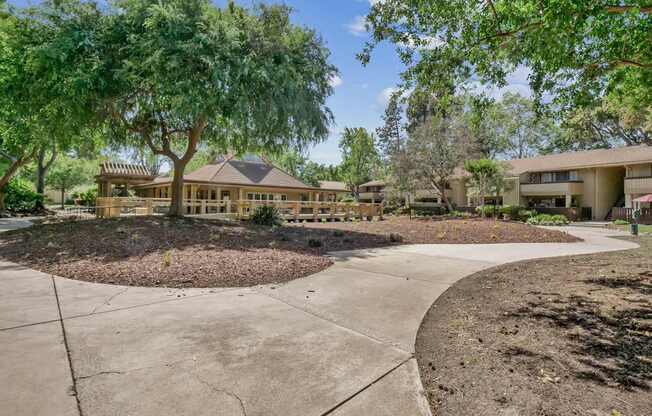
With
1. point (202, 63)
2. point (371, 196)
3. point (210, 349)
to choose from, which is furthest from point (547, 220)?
point (371, 196)

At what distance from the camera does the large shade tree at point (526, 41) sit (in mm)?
4926

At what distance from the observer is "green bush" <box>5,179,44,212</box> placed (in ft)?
75.1

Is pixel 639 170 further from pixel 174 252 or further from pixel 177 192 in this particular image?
pixel 174 252

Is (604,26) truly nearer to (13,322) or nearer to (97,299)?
(97,299)

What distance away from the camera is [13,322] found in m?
3.46

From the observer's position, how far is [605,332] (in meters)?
3.49

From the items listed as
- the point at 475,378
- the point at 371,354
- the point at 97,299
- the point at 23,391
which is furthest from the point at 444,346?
the point at 97,299

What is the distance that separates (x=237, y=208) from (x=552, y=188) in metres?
28.4

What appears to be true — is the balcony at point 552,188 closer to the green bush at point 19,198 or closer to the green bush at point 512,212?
the green bush at point 512,212

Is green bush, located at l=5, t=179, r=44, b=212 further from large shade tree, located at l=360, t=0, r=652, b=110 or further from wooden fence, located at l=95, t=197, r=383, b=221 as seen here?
large shade tree, located at l=360, t=0, r=652, b=110

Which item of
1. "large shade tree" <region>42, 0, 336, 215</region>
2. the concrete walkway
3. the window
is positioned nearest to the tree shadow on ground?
the concrete walkway

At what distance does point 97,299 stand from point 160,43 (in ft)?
26.5

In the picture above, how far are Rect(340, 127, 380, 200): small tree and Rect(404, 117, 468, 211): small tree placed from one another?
23.4m

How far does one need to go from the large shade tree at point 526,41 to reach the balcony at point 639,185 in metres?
24.2
